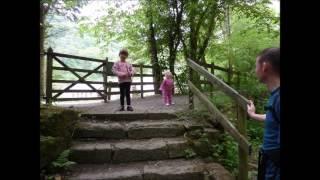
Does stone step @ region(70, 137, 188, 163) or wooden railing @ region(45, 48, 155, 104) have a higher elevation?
wooden railing @ region(45, 48, 155, 104)

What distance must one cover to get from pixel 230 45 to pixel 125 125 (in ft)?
26.0

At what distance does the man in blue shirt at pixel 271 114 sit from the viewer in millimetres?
1917

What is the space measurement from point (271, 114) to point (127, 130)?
3747mm

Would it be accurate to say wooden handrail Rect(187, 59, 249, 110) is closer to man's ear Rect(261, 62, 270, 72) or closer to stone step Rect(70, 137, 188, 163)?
stone step Rect(70, 137, 188, 163)

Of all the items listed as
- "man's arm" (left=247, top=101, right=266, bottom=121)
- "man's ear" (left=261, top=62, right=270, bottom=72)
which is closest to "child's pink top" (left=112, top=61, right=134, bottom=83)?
"man's arm" (left=247, top=101, right=266, bottom=121)

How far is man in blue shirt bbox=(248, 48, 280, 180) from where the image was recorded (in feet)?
6.29

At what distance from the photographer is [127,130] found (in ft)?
18.2

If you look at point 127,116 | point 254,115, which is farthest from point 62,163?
point 254,115

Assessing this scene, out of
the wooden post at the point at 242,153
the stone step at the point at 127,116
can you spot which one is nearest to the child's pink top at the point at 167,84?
the stone step at the point at 127,116

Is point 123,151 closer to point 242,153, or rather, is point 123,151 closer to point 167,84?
point 242,153

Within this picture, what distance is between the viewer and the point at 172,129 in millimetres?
5668

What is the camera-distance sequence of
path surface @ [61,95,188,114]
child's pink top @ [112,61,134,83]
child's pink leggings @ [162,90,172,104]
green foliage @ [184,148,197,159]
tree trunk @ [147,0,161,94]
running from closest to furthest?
green foliage @ [184,148,197,159], path surface @ [61,95,188,114], child's pink top @ [112,61,134,83], child's pink leggings @ [162,90,172,104], tree trunk @ [147,0,161,94]
